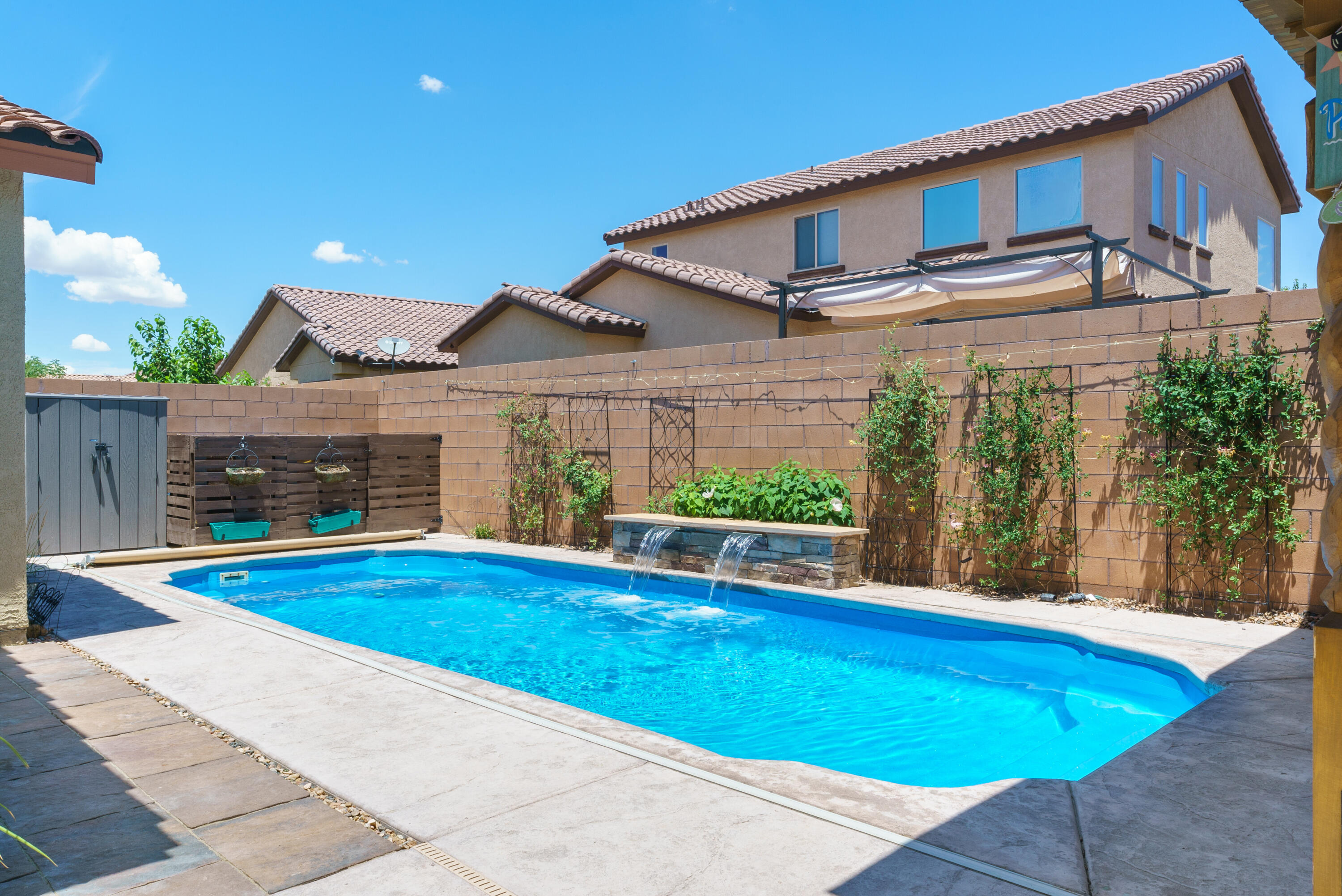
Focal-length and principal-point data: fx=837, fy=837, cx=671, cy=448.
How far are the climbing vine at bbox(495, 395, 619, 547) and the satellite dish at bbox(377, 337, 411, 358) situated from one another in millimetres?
6352

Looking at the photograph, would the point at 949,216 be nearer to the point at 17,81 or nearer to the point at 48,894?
the point at 17,81

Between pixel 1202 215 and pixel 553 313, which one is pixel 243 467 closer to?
pixel 553 313

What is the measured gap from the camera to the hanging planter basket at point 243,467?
11422mm

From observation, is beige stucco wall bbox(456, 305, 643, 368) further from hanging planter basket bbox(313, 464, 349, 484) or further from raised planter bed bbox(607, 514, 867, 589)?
raised planter bed bbox(607, 514, 867, 589)

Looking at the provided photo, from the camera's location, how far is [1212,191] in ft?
48.5

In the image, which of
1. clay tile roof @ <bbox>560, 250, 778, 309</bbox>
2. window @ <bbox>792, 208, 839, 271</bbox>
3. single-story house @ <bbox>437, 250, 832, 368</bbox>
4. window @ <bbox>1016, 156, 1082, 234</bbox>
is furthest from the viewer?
window @ <bbox>792, 208, 839, 271</bbox>

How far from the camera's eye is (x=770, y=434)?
31.5ft

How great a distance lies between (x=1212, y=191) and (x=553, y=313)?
39.7 ft

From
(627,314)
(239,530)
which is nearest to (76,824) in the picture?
(239,530)

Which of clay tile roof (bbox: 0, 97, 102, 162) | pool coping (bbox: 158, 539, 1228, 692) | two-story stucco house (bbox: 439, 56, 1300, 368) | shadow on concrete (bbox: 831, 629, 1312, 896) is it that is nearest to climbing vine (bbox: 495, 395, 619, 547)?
pool coping (bbox: 158, 539, 1228, 692)

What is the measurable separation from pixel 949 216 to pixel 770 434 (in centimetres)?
733

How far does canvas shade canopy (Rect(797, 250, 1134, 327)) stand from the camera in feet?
29.0

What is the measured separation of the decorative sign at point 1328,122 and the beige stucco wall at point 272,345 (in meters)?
24.3

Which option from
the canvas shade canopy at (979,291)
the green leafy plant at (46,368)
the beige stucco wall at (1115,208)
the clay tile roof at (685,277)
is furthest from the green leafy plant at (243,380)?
the green leafy plant at (46,368)
